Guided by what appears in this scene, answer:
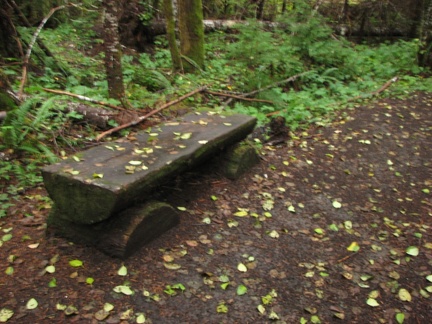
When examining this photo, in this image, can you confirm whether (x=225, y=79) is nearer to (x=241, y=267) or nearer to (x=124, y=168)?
(x=124, y=168)

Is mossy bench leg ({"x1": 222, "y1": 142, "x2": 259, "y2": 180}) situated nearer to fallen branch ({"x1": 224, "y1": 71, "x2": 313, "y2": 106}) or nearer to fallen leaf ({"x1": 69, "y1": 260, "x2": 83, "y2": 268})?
fallen leaf ({"x1": 69, "y1": 260, "x2": 83, "y2": 268})

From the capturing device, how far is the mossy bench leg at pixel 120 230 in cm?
326

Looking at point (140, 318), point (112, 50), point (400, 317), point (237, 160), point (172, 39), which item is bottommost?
point (400, 317)

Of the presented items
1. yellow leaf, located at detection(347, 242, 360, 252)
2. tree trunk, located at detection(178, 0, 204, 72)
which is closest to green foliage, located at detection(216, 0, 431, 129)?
tree trunk, located at detection(178, 0, 204, 72)

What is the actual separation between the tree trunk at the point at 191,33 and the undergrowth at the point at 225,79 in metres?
0.39

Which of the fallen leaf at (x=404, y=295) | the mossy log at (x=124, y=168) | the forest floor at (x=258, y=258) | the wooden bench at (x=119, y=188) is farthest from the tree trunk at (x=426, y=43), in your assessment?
the fallen leaf at (x=404, y=295)

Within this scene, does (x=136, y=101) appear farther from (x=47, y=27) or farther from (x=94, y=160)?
(x=47, y=27)

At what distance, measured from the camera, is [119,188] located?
3.03 meters

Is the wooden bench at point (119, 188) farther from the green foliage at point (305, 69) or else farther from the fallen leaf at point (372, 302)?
the green foliage at point (305, 69)

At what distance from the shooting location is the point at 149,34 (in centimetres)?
1220

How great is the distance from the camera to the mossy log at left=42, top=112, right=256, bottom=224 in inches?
121

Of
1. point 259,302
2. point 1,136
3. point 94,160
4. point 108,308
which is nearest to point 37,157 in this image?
point 1,136

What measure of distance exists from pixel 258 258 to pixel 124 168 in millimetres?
1522

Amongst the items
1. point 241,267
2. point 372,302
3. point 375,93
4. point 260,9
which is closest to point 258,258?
point 241,267
